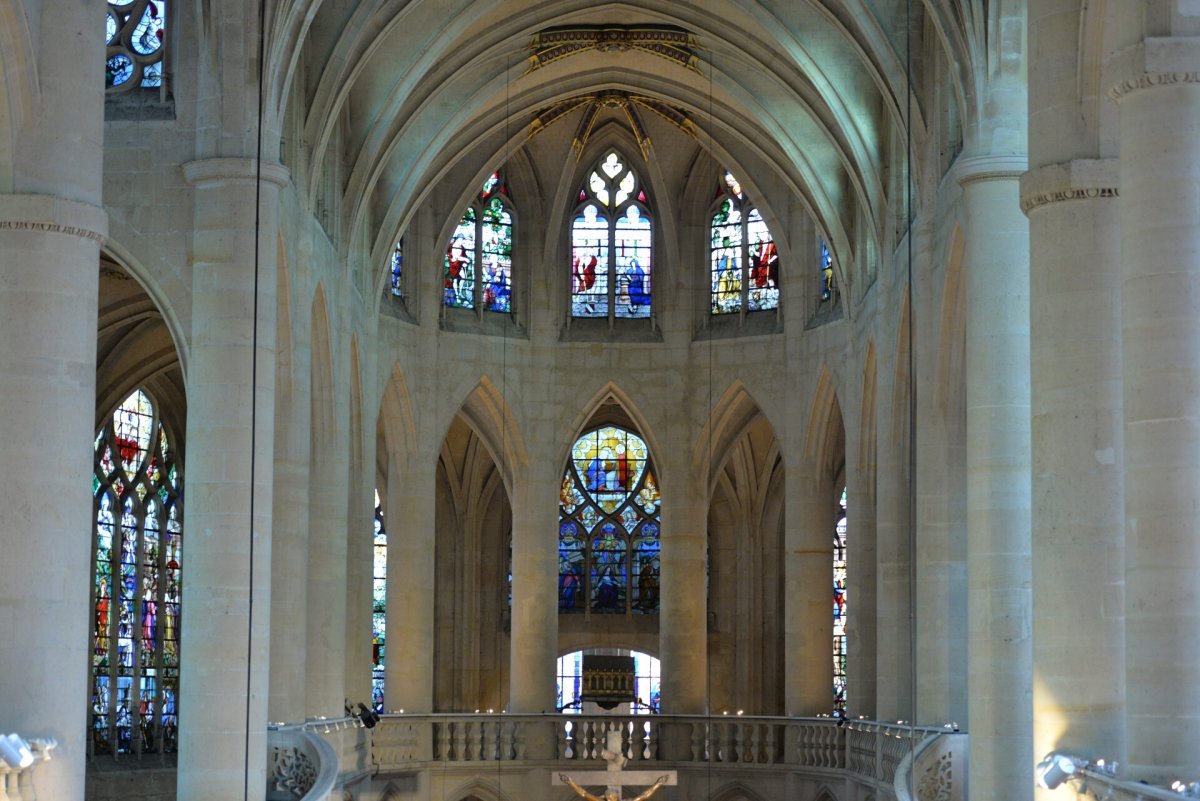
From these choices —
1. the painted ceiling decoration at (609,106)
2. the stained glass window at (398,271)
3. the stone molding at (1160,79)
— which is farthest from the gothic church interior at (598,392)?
the stained glass window at (398,271)

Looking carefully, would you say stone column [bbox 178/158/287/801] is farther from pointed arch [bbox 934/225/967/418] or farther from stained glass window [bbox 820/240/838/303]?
stained glass window [bbox 820/240/838/303]

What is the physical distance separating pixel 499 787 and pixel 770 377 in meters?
9.52

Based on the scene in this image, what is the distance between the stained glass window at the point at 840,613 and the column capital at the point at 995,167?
2053cm

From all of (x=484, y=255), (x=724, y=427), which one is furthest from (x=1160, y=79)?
(x=484, y=255)

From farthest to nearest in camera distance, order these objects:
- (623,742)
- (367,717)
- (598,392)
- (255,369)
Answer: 1. (598,392)
2. (623,742)
3. (367,717)
4. (255,369)

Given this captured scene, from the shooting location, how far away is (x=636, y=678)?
1793 inches

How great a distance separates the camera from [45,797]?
1570cm

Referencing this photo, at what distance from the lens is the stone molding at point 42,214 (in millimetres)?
16234

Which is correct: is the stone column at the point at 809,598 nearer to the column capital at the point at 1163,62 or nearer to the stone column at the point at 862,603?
the stone column at the point at 862,603

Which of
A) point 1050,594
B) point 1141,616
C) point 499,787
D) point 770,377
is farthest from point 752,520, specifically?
point 1141,616

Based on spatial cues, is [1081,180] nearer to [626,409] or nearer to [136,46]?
[136,46]

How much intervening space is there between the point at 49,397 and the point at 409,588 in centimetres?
2120


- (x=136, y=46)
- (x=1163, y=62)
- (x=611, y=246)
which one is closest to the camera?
(x=1163, y=62)

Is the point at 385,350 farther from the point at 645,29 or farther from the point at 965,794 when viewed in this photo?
the point at 965,794
